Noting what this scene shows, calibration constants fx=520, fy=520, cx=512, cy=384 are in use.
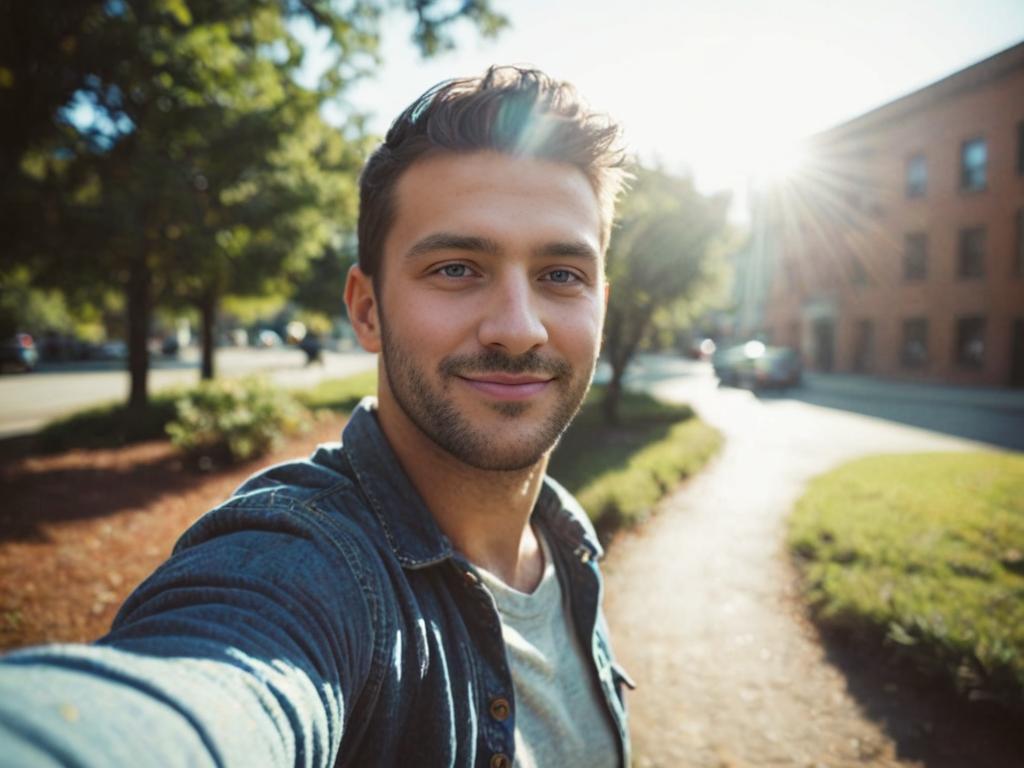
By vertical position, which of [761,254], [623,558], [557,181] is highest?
[761,254]

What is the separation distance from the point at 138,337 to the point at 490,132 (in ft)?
37.4

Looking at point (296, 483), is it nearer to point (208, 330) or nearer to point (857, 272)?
point (208, 330)

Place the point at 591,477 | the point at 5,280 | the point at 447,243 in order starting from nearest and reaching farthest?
the point at 447,243
the point at 5,280
the point at 591,477

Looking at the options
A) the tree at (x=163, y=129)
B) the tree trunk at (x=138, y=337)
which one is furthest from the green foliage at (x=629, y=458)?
the tree trunk at (x=138, y=337)

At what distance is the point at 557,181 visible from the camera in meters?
1.60

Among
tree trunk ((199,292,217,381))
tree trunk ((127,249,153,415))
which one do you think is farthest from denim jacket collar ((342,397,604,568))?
tree trunk ((199,292,217,381))

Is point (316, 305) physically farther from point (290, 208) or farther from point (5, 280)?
point (5, 280)

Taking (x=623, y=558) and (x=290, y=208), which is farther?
(x=290, y=208)

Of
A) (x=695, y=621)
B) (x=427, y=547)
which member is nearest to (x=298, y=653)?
(x=427, y=547)

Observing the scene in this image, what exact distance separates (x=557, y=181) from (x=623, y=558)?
4.60 meters

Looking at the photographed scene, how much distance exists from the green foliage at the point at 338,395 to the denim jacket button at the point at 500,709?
11083 mm

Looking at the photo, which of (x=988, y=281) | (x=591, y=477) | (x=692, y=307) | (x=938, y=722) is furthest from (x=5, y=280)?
(x=988, y=281)

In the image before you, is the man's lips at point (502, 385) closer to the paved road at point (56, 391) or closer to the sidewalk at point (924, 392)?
the paved road at point (56, 391)

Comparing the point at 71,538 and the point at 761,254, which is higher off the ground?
the point at 761,254
